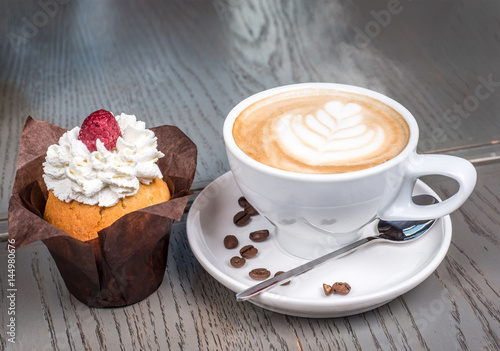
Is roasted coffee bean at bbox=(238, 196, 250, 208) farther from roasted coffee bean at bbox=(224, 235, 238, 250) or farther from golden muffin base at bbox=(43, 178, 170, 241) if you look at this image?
golden muffin base at bbox=(43, 178, 170, 241)

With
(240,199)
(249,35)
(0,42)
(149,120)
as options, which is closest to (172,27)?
(249,35)

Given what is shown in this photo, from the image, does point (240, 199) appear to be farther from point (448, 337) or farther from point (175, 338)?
point (448, 337)

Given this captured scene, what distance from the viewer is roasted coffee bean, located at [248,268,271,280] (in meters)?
0.87

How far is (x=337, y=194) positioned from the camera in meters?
0.81

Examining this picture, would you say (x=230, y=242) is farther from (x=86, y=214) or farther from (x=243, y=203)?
(x=86, y=214)

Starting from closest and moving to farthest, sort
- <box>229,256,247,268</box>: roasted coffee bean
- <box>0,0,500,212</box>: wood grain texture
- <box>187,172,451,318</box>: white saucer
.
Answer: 1. <box>187,172,451,318</box>: white saucer
2. <box>229,256,247,268</box>: roasted coffee bean
3. <box>0,0,500,212</box>: wood grain texture

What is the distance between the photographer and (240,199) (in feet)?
3.52

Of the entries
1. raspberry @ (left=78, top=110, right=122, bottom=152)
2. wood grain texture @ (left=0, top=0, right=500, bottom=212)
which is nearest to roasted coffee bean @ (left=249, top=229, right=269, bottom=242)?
raspberry @ (left=78, top=110, right=122, bottom=152)

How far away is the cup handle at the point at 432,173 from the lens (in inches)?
33.0

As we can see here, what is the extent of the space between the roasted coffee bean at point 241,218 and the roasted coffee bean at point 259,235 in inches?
1.7

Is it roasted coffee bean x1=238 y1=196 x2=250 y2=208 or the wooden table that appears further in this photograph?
the wooden table

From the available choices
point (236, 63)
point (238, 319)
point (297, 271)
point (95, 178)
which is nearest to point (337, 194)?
point (297, 271)

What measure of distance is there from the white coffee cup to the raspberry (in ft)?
0.58

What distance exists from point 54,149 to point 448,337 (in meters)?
0.63
